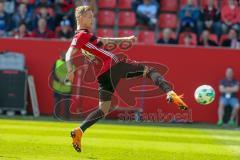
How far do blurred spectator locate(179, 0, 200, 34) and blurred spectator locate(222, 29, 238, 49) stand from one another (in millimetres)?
1069

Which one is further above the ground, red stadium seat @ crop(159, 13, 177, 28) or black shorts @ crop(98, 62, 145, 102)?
red stadium seat @ crop(159, 13, 177, 28)

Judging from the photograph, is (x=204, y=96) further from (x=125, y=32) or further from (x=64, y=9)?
(x=64, y=9)

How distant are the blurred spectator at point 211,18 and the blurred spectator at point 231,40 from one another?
1.80 feet

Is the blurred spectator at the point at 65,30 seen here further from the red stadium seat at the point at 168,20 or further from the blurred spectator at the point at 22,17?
the red stadium seat at the point at 168,20

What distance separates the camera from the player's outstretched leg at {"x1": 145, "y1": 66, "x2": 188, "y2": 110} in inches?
376

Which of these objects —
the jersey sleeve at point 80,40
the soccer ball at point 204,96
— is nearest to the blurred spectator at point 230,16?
the soccer ball at point 204,96

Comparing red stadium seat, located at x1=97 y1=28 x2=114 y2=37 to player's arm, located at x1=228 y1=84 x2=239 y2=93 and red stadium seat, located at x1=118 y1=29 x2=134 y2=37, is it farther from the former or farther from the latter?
player's arm, located at x1=228 y1=84 x2=239 y2=93

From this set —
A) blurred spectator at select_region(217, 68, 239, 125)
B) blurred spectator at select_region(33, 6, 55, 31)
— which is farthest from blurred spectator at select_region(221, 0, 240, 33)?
blurred spectator at select_region(33, 6, 55, 31)

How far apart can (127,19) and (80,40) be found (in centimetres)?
1297

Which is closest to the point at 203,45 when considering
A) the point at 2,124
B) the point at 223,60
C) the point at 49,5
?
the point at 223,60

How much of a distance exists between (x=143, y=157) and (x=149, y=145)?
6.26 feet

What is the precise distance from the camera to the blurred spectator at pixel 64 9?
22.1 m

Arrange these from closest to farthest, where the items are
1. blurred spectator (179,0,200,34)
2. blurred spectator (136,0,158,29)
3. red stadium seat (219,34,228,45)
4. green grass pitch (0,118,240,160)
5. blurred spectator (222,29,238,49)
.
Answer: green grass pitch (0,118,240,160) < blurred spectator (222,29,238,49) < red stadium seat (219,34,228,45) < blurred spectator (179,0,200,34) < blurred spectator (136,0,158,29)

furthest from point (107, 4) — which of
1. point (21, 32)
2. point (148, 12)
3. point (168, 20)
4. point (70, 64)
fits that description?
point (70, 64)
